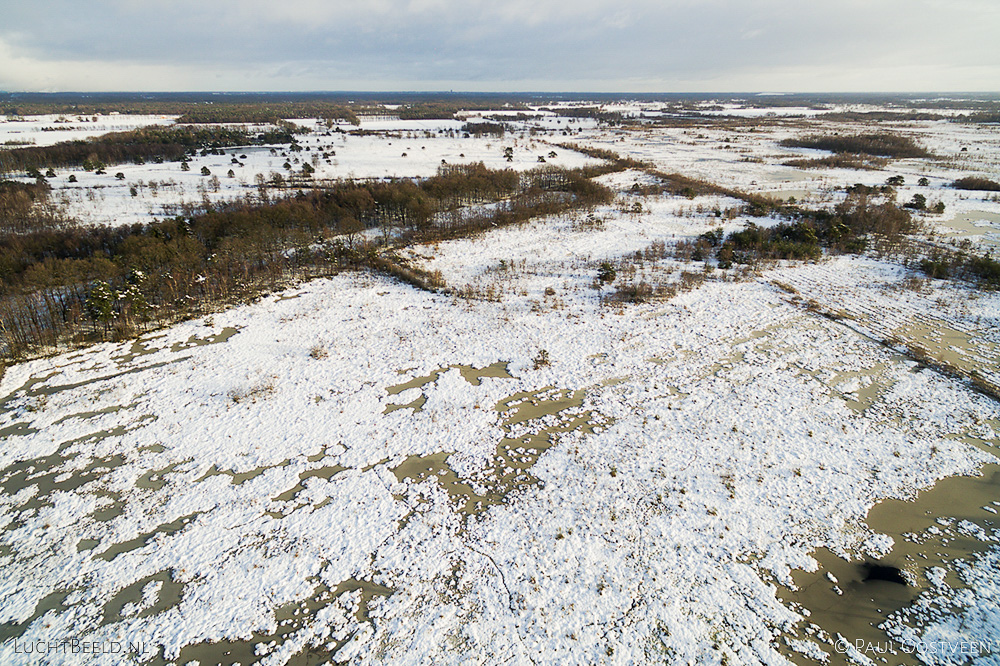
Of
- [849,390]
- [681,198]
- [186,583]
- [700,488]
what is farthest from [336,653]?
[681,198]

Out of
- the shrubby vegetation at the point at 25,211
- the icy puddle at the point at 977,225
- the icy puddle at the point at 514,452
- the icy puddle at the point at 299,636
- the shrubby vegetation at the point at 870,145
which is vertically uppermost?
the shrubby vegetation at the point at 870,145

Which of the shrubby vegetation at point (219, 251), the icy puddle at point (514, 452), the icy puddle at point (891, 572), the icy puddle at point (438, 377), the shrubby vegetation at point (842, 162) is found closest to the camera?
the icy puddle at point (891, 572)

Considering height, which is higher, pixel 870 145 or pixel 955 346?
pixel 870 145

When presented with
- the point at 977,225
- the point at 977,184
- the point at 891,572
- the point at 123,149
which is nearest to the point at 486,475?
the point at 891,572

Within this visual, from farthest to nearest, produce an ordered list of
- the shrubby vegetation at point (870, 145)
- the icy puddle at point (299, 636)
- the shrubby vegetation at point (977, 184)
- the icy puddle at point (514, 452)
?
the shrubby vegetation at point (870, 145) < the shrubby vegetation at point (977, 184) < the icy puddle at point (514, 452) < the icy puddle at point (299, 636)

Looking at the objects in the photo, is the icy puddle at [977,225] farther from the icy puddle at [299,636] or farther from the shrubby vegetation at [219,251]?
the icy puddle at [299,636]

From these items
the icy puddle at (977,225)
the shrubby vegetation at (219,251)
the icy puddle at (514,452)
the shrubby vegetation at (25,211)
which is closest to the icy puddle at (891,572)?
the icy puddle at (514,452)

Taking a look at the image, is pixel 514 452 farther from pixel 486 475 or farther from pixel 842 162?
pixel 842 162
